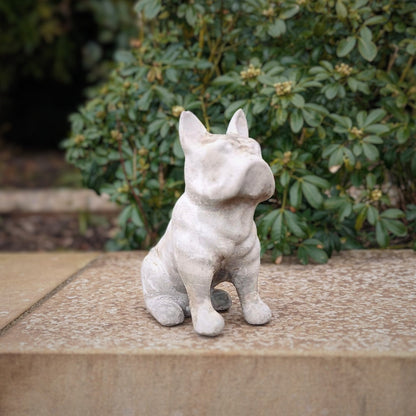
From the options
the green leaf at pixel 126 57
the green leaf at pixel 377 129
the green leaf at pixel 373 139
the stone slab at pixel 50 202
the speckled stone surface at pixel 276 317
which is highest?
the green leaf at pixel 126 57

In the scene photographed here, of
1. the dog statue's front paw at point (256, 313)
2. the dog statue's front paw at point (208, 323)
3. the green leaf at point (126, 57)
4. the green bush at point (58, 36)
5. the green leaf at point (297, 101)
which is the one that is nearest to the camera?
the dog statue's front paw at point (208, 323)

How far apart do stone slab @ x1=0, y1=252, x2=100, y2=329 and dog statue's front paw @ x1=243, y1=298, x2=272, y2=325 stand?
757 millimetres

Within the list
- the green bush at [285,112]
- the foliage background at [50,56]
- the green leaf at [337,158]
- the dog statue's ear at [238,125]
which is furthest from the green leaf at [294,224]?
the foliage background at [50,56]

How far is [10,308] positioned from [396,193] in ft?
6.71

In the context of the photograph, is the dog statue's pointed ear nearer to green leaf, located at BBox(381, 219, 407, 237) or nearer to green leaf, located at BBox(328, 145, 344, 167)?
green leaf, located at BBox(328, 145, 344, 167)

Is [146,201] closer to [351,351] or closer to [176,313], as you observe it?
[176,313]

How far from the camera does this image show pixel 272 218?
2.48m

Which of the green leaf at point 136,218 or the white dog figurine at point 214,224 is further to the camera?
the green leaf at point 136,218

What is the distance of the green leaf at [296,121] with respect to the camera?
2.43 m

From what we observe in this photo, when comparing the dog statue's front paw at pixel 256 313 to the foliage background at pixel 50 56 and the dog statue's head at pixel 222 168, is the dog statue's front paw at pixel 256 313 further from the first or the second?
the foliage background at pixel 50 56

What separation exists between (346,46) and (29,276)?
5.50 ft

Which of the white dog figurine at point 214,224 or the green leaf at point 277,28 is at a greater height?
the green leaf at point 277,28

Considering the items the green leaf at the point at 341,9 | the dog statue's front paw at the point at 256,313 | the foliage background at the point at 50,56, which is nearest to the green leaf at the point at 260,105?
the green leaf at the point at 341,9

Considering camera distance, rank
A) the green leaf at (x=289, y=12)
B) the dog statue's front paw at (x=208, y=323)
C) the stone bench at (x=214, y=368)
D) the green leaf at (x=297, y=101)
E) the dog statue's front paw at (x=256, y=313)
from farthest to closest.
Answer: the green leaf at (x=289, y=12)
the green leaf at (x=297, y=101)
the dog statue's front paw at (x=256, y=313)
the dog statue's front paw at (x=208, y=323)
the stone bench at (x=214, y=368)
